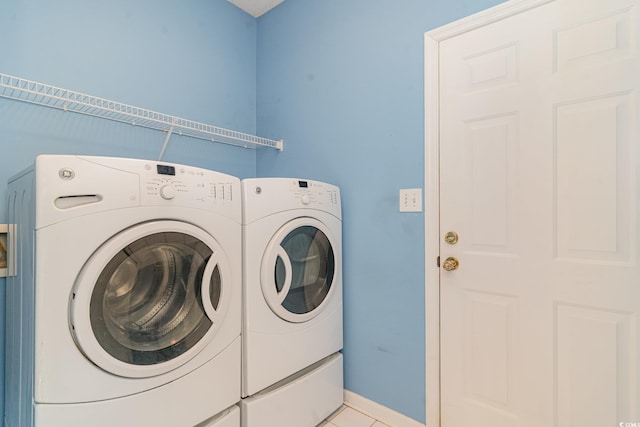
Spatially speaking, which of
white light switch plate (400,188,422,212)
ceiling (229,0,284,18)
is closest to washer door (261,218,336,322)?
white light switch plate (400,188,422,212)

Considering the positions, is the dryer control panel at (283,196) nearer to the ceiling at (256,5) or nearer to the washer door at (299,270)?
the washer door at (299,270)

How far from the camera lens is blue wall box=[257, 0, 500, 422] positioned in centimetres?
152

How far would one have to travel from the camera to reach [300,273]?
1523 millimetres

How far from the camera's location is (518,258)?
4.17 feet

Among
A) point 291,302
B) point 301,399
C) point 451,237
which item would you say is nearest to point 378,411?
point 301,399

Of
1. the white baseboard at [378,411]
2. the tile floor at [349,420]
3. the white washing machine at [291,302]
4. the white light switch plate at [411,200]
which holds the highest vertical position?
the white light switch plate at [411,200]

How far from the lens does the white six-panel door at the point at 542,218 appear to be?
1.08 metres

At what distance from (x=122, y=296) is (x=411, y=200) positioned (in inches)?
50.8

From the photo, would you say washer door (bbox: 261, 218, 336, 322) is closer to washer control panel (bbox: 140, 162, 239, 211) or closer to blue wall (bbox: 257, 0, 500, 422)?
blue wall (bbox: 257, 0, 500, 422)

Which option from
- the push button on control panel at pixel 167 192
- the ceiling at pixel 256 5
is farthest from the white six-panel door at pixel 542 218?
the ceiling at pixel 256 5

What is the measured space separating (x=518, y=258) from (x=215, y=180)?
1.31 m

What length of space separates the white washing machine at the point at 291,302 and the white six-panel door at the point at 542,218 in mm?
575

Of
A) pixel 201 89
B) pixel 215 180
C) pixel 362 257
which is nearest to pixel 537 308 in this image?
pixel 362 257

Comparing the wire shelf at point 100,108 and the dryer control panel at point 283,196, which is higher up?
the wire shelf at point 100,108
